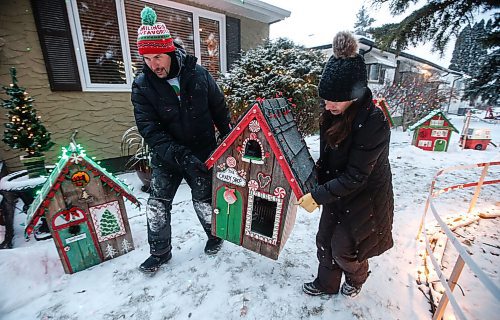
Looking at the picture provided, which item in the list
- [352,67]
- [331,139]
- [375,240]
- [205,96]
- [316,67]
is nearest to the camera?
[352,67]

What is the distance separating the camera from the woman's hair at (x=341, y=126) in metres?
1.43

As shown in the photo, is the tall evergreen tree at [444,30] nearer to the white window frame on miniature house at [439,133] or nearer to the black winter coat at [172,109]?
the black winter coat at [172,109]

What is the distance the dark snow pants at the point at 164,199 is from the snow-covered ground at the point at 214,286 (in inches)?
13.3

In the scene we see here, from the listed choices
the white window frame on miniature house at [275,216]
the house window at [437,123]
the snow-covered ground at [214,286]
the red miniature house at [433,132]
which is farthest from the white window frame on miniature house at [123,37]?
the house window at [437,123]

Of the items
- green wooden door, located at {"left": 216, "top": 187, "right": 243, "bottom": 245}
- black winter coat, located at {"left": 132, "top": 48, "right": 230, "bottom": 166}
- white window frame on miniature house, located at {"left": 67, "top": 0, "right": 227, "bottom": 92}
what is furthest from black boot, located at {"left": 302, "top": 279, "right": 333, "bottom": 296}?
white window frame on miniature house, located at {"left": 67, "top": 0, "right": 227, "bottom": 92}

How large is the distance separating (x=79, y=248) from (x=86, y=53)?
3.75 metres

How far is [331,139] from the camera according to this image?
152cm

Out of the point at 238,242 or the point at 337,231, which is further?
the point at 238,242

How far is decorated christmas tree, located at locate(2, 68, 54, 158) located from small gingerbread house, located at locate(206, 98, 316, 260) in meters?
2.55

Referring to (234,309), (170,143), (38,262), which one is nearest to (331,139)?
(170,143)

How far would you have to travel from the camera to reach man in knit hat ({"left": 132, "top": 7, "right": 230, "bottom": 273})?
5.82 feet

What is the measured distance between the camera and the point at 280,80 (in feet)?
13.4

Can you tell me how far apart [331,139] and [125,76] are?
15.6 feet

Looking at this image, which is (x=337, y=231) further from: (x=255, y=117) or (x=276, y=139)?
(x=255, y=117)
